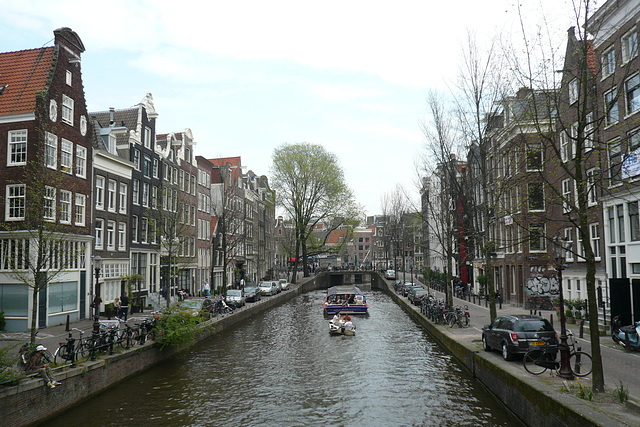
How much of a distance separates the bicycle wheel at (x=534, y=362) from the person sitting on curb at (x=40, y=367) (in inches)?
550

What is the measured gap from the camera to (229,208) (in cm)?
5000

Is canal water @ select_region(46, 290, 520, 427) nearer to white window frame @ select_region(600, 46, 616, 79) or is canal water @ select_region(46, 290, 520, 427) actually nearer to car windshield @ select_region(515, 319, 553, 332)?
car windshield @ select_region(515, 319, 553, 332)

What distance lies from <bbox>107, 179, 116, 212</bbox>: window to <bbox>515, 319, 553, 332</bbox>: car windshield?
95.0 ft

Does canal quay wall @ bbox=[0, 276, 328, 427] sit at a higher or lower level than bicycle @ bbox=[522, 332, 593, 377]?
lower

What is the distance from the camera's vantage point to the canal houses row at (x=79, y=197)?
76.5 ft

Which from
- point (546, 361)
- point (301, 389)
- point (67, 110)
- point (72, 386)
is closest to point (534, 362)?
point (546, 361)

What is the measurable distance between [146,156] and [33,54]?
43.6ft

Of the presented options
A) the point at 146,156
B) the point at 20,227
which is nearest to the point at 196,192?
the point at 146,156

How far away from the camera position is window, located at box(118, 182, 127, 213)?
123 feet

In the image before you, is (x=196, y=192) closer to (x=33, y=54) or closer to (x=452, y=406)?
(x=33, y=54)

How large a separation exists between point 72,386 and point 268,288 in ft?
132

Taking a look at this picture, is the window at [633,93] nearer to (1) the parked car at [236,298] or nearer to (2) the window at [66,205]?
(1) the parked car at [236,298]

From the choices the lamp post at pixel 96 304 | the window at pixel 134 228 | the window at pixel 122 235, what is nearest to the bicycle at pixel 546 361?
the lamp post at pixel 96 304

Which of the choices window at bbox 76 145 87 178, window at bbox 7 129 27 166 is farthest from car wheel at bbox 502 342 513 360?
window at bbox 76 145 87 178
